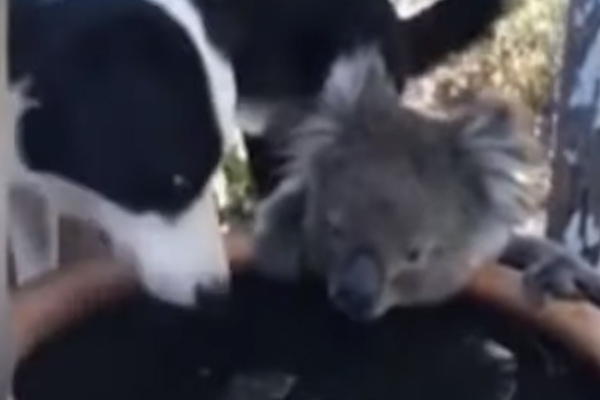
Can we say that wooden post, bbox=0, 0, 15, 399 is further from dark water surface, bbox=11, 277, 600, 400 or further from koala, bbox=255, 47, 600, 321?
koala, bbox=255, 47, 600, 321

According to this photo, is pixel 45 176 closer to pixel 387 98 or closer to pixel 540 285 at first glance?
pixel 387 98

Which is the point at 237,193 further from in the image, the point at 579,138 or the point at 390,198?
the point at 390,198

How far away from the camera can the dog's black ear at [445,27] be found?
230 centimetres

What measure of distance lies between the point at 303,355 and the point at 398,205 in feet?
0.61

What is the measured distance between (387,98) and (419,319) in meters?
0.22

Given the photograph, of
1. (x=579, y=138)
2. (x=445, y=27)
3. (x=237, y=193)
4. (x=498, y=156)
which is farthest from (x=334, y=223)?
(x=237, y=193)

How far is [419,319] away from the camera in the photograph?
6.31 ft

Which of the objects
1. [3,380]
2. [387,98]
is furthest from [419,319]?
[3,380]

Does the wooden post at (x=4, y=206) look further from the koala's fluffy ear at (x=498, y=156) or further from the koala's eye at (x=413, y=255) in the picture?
the koala's fluffy ear at (x=498, y=156)

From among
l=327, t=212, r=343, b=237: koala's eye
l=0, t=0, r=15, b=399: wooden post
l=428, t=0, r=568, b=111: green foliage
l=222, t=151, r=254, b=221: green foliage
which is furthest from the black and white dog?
l=428, t=0, r=568, b=111: green foliage

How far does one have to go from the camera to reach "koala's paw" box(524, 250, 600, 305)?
1.87m

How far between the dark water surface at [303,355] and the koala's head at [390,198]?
4 centimetres

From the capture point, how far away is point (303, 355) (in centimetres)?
191

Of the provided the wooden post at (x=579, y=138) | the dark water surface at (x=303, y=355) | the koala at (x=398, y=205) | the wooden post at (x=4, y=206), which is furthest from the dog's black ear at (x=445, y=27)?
the wooden post at (x=4, y=206)
